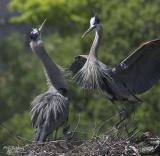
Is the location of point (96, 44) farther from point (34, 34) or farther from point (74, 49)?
point (74, 49)

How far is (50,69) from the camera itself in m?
12.3

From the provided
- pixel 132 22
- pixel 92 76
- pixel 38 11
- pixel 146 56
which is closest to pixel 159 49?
pixel 146 56

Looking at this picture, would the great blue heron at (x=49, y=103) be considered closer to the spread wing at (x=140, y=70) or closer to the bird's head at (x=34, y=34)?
the bird's head at (x=34, y=34)

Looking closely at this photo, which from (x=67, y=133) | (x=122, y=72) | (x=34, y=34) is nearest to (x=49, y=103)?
(x=67, y=133)

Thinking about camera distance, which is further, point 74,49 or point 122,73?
point 74,49

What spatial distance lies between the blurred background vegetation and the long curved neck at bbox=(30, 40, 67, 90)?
9364mm

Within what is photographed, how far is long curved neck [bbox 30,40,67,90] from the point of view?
1216 centimetres

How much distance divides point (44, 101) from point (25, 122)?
13412 mm

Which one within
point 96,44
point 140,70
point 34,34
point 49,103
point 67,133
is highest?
point 34,34

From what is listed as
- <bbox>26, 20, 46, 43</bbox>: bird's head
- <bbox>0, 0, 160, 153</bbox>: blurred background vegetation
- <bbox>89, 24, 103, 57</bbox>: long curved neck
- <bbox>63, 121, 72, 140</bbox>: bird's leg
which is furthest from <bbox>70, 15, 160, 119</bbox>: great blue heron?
<bbox>0, 0, 160, 153</bbox>: blurred background vegetation

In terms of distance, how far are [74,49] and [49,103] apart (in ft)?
46.6

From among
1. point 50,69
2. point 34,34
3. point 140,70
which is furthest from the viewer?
point 140,70

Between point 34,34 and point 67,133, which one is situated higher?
point 34,34

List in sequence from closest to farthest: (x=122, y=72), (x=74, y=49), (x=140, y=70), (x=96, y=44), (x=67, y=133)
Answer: (x=67, y=133)
(x=96, y=44)
(x=122, y=72)
(x=140, y=70)
(x=74, y=49)
